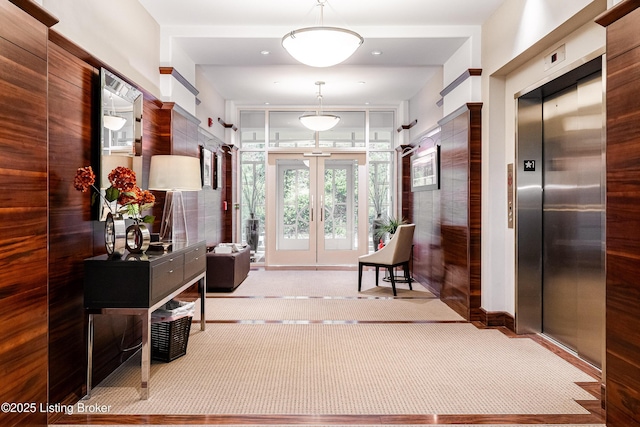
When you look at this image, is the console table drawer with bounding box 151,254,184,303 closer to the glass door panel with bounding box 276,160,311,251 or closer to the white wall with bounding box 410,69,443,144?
the white wall with bounding box 410,69,443,144

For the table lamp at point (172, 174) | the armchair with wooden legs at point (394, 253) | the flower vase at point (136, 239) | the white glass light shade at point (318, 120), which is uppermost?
the white glass light shade at point (318, 120)

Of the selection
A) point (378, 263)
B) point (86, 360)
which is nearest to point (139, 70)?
point (86, 360)

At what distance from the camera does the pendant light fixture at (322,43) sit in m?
3.31

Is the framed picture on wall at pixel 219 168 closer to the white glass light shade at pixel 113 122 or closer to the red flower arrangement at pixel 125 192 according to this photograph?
the white glass light shade at pixel 113 122

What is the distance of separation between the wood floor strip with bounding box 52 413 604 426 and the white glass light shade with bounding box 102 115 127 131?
1.86 metres

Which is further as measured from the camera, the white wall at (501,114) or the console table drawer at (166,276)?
the white wall at (501,114)

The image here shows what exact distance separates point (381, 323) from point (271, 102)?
5155 mm

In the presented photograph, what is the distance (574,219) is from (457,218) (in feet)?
4.91

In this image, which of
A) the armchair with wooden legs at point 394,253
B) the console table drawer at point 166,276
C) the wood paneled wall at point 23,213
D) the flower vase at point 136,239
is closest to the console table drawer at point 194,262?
the console table drawer at point 166,276

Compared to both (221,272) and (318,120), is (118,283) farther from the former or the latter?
(318,120)

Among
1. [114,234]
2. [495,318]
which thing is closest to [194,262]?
[114,234]

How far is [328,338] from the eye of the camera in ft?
13.3

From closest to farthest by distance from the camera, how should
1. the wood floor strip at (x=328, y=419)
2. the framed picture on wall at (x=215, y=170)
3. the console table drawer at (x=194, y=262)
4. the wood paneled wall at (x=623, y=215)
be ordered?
the wood paneled wall at (x=623, y=215) → the wood floor strip at (x=328, y=419) → the console table drawer at (x=194, y=262) → the framed picture on wall at (x=215, y=170)

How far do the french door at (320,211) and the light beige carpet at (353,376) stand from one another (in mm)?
4506
